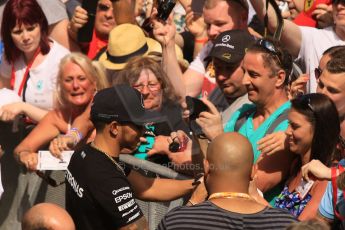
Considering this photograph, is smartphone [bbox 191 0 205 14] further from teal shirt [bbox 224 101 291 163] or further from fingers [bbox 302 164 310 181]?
fingers [bbox 302 164 310 181]

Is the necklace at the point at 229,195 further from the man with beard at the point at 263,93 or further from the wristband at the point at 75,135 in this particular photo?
the wristband at the point at 75,135

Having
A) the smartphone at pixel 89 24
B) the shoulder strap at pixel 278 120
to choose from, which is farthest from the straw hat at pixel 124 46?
the shoulder strap at pixel 278 120

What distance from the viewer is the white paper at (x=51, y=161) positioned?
8312mm

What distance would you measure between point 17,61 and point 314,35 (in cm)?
297

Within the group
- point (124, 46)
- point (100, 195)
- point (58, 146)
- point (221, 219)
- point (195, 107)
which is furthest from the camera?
point (124, 46)

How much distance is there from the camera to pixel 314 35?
854 cm

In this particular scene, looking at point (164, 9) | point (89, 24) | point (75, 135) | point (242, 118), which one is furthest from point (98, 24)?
point (242, 118)

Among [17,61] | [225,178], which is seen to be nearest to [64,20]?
[17,61]

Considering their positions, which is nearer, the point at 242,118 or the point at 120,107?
the point at 120,107

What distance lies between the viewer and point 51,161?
8422 mm

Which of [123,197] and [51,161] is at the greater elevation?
[123,197]

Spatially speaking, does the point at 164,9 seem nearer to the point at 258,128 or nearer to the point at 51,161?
the point at 51,161

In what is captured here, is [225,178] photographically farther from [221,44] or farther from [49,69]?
[49,69]

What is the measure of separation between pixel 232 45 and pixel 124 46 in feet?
4.94
